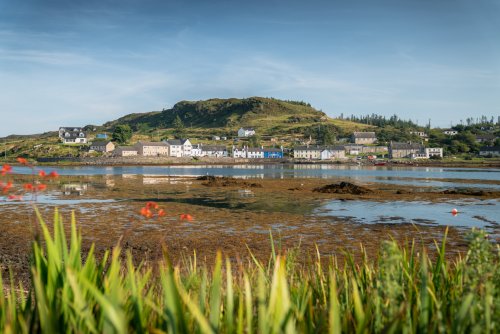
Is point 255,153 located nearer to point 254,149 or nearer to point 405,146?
point 254,149

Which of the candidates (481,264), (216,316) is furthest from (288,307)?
(481,264)

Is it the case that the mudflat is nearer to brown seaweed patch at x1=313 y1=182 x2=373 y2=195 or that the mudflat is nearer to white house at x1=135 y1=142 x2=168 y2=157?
brown seaweed patch at x1=313 y1=182 x2=373 y2=195

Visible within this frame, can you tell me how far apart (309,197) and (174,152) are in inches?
5909

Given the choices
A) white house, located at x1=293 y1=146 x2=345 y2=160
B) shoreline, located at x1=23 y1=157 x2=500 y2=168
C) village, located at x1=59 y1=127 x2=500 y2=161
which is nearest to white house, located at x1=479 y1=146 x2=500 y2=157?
village, located at x1=59 y1=127 x2=500 y2=161

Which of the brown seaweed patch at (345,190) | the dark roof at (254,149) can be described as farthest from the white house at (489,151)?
the brown seaweed patch at (345,190)

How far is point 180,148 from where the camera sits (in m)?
186

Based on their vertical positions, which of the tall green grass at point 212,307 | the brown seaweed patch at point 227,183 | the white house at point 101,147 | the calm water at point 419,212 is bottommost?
the calm water at point 419,212

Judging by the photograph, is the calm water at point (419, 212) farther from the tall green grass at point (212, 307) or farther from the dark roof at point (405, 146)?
the dark roof at point (405, 146)

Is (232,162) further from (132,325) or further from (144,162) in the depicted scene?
(132,325)

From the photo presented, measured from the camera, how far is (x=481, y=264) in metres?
3.58

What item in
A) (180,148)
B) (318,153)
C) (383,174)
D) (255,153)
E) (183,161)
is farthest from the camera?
(255,153)

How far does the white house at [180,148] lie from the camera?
184 m

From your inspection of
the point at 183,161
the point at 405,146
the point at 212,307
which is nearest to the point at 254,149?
the point at 183,161

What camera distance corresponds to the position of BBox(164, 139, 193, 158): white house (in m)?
184
